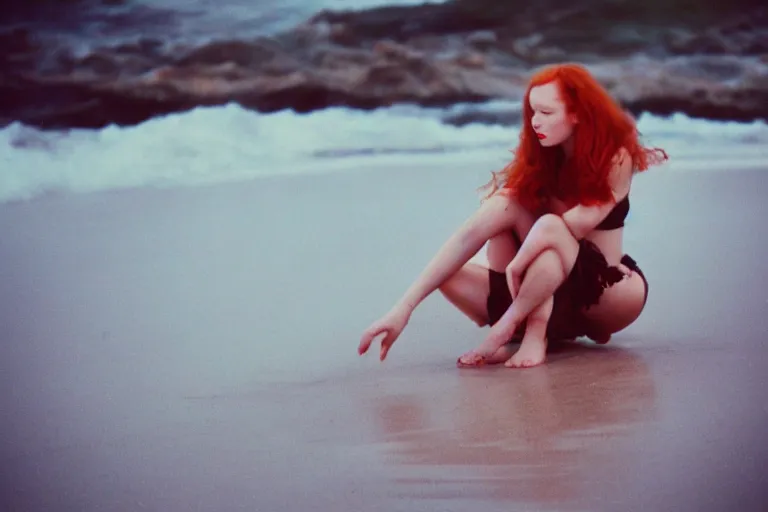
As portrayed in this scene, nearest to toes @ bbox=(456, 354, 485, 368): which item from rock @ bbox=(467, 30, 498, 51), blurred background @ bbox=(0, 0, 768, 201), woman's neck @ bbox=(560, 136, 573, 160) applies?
woman's neck @ bbox=(560, 136, 573, 160)

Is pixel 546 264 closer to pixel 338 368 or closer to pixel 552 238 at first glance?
pixel 552 238

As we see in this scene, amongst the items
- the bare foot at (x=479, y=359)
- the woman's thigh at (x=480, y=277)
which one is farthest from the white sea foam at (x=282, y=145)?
the bare foot at (x=479, y=359)

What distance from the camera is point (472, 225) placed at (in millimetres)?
2041

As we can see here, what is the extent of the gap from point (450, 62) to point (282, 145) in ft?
1.63

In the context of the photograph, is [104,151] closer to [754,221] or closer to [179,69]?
[179,69]

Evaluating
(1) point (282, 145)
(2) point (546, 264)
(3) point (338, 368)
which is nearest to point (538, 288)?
(2) point (546, 264)

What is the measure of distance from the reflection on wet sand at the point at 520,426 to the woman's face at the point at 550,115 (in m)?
0.43

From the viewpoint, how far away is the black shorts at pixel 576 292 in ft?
6.63

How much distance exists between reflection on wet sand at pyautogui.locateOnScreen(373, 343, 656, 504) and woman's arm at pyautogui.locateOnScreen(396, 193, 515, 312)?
0.18m

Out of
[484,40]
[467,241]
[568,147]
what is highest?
[484,40]

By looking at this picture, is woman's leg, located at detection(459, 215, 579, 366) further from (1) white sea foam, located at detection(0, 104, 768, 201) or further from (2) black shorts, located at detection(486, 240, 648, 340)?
(1) white sea foam, located at detection(0, 104, 768, 201)

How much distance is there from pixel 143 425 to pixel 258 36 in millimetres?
1191

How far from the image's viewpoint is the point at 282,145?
2785 millimetres

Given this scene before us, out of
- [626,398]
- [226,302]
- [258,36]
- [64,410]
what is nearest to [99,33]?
[258,36]
